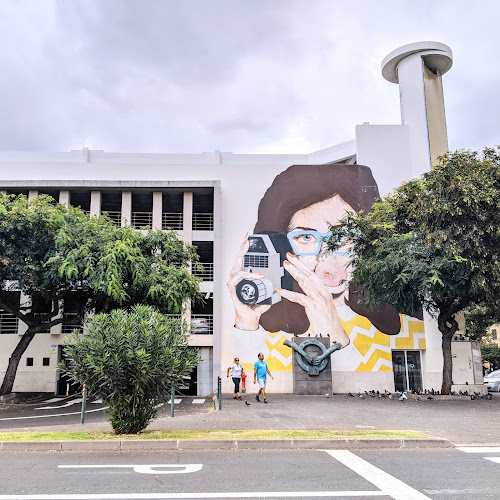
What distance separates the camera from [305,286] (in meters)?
24.1

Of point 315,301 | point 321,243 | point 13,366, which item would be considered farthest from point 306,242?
point 13,366

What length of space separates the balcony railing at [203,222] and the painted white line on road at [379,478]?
63.2 feet

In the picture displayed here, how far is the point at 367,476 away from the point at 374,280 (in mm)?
13239

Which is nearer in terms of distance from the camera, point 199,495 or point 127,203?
point 199,495

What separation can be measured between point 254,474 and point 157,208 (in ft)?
65.6

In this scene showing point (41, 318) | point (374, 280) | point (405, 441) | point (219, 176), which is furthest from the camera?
point (219, 176)

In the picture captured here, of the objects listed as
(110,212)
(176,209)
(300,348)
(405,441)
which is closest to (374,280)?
(300,348)

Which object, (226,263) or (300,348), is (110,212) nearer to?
(226,263)

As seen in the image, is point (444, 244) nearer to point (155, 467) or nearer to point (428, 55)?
point (155, 467)

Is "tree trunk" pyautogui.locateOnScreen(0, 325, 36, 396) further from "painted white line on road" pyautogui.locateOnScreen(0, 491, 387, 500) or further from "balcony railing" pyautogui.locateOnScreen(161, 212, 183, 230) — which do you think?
"painted white line on road" pyautogui.locateOnScreen(0, 491, 387, 500)

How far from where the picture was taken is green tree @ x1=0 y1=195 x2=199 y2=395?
1775 centimetres

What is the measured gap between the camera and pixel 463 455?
8695 millimetres

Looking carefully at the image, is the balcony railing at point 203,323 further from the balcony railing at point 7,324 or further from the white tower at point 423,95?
the white tower at point 423,95

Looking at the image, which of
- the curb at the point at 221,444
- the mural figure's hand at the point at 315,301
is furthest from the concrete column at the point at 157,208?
the curb at the point at 221,444
